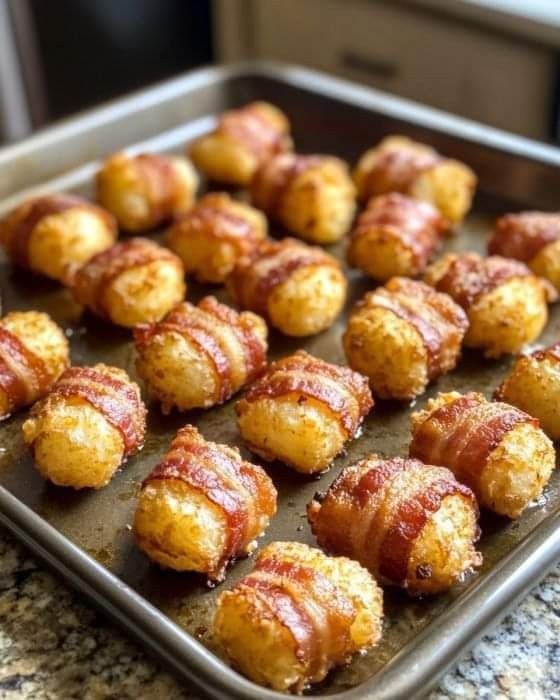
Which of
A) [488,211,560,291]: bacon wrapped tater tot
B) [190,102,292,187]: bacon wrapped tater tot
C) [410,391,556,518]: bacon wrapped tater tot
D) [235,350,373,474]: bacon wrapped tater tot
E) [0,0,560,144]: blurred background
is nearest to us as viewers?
[410,391,556,518]: bacon wrapped tater tot

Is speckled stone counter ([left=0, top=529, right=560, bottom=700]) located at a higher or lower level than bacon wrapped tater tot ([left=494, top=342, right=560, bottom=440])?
lower

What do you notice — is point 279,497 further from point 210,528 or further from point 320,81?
point 320,81

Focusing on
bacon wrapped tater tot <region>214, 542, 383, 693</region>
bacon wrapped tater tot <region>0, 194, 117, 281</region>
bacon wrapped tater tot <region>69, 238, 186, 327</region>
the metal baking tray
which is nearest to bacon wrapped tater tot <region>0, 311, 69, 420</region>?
the metal baking tray

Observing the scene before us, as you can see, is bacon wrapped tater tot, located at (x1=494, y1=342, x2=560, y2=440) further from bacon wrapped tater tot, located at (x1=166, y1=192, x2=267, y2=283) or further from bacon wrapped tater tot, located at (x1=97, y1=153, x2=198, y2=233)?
bacon wrapped tater tot, located at (x1=97, y1=153, x2=198, y2=233)

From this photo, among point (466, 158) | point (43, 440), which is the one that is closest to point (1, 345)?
point (43, 440)

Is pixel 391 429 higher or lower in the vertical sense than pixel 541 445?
lower

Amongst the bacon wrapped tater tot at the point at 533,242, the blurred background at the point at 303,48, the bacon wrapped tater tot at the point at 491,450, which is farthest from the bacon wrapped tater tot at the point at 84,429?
the blurred background at the point at 303,48
